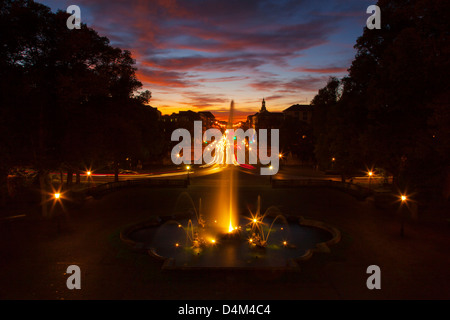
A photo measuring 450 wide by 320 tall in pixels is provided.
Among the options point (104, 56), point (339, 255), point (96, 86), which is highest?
point (104, 56)

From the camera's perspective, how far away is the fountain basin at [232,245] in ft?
36.8

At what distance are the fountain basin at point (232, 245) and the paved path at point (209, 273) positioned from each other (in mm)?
448

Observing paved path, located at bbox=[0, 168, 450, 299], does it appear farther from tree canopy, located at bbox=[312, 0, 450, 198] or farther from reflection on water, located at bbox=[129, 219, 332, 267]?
tree canopy, located at bbox=[312, 0, 450, 198]

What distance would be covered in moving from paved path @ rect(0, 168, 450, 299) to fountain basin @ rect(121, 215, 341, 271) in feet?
1.47

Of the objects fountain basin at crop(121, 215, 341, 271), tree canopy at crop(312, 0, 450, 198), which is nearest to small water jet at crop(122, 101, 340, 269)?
fountain basin at crop(121, 215, 341, 271)

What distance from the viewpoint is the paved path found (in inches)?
355

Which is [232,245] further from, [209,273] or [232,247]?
[209,273]

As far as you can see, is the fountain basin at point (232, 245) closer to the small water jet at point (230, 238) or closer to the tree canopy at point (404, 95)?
the small water jet at point (230, 238)

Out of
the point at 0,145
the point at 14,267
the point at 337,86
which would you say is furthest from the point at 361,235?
the point at 337,86

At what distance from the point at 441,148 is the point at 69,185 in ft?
106

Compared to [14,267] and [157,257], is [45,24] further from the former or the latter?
[157,257]

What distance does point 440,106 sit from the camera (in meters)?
14.6

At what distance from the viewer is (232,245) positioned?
538 inches

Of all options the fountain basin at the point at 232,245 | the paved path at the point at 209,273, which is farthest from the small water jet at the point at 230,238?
the paved path at the point at 209,273
